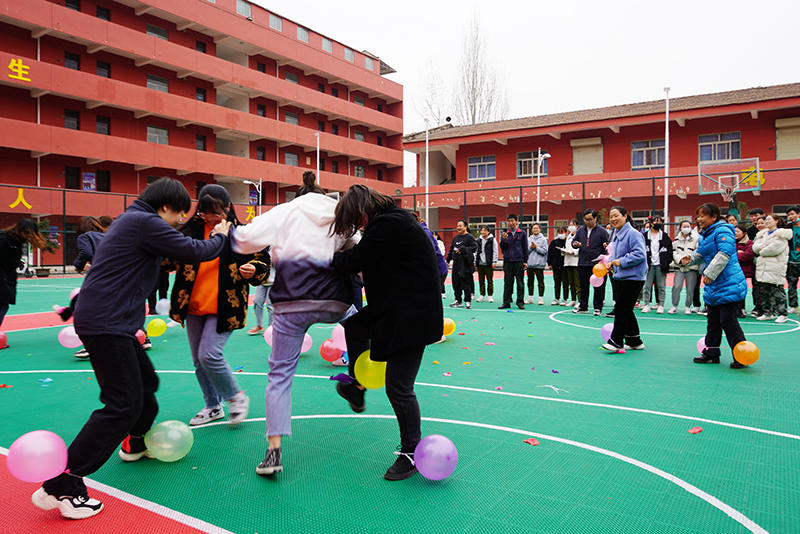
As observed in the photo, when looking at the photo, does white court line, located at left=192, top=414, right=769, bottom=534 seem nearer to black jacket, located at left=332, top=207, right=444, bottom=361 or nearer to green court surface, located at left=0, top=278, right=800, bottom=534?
green court surface, located at left=0, top=278, right=800, bottom=534

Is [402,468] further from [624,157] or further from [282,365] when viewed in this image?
[624,157]

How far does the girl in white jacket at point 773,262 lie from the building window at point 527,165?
23069mm

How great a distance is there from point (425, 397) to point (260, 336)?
4279mm

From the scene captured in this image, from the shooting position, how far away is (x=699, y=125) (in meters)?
28.5

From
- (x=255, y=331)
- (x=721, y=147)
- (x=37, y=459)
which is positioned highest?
(x=721, y=147)

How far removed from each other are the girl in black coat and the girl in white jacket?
9.05m

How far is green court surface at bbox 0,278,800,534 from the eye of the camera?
287cm

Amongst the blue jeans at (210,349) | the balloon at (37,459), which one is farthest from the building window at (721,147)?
the balloon at (37,459)

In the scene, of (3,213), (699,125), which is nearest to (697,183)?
(699,125)

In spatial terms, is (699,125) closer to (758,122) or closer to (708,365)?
(758,122)

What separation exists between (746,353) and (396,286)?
495cm

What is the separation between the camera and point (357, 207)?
323cm

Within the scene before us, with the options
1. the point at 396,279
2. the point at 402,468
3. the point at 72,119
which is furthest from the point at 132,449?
the point at 72,119

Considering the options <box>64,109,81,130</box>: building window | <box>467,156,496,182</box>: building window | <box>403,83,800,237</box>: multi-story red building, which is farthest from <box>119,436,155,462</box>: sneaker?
<box>467,156,496,182</box>: building window
